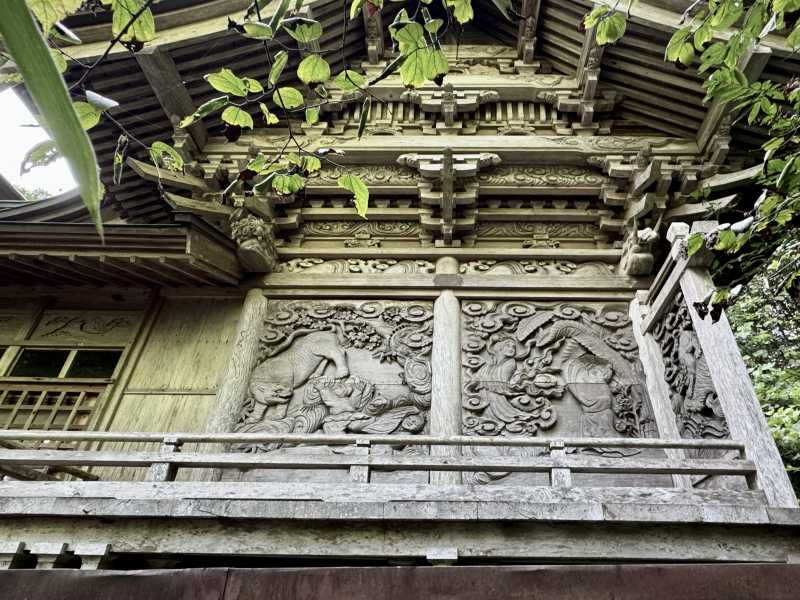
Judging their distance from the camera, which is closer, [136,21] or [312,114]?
[136,21]

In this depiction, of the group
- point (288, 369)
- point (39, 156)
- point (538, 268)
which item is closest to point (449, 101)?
point (538, 268)

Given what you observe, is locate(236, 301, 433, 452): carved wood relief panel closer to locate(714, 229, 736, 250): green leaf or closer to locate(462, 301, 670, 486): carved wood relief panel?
locate(462, 301, 670, 486): carved wood relief panel

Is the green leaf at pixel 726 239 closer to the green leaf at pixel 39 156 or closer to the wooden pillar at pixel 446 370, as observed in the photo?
the wooden pillar at pixel 446 370

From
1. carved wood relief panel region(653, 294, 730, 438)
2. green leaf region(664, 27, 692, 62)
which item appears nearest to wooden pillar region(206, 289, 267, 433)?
carved wood relief panel region(653, 294, 730, 438)

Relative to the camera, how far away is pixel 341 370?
5.61 metres

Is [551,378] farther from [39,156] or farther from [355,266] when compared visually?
[39,156]

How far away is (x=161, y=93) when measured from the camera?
6.19 m

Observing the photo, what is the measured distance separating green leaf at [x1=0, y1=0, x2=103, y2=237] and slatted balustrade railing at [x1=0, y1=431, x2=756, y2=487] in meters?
3.80

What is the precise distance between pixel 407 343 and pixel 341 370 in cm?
71

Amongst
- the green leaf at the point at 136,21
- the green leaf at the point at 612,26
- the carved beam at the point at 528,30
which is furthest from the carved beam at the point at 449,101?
the green leaf at the point at 136,21

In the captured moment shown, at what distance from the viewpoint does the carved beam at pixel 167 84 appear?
5906mm

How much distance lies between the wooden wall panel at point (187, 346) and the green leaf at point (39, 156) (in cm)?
441

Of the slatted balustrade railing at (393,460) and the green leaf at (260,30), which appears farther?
the slatted balustrade railing at (393,460)

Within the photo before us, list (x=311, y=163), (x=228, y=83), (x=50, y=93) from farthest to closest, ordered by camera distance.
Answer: (x=311, y=163), (x=228, y=83), (x=50, y=93)
